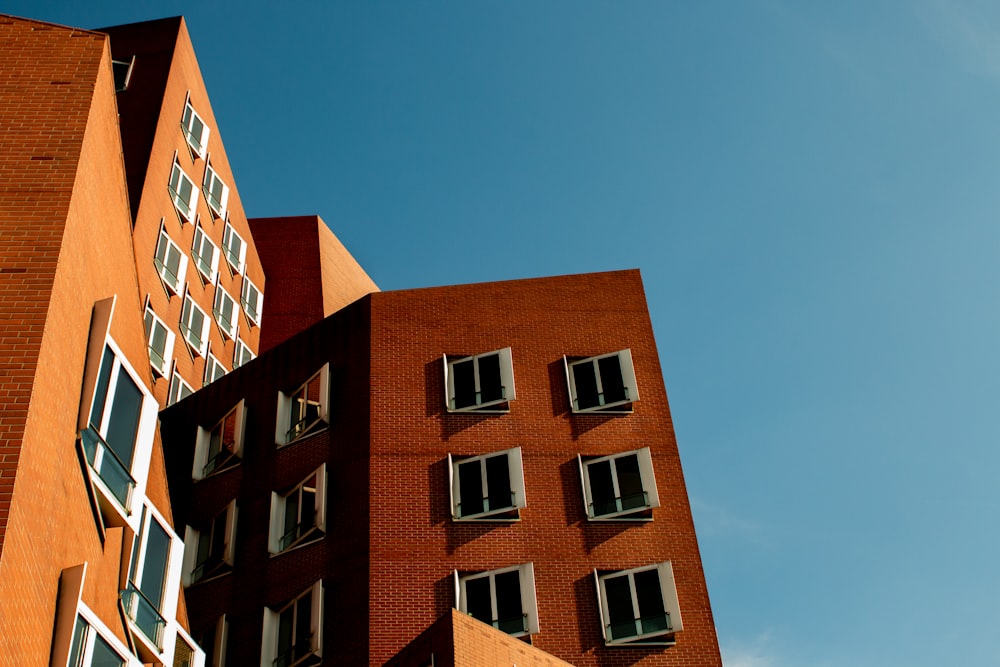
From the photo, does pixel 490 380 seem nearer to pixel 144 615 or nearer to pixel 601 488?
pixel 601 488

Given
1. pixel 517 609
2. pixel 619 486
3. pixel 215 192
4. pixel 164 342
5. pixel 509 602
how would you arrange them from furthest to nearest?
pixel 215 192 < pixel 164 342 < pixel 619 486 < pixel 509 602 < pixel 517 609

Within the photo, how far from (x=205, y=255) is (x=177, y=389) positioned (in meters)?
7.45

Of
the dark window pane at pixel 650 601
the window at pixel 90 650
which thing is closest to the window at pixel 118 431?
the window at pixel 90 650

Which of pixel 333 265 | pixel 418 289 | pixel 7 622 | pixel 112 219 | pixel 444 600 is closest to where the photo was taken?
pixel 7 622

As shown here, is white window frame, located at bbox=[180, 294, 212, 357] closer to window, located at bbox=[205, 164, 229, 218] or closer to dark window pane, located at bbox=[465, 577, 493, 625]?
window, located at bbox=[205, 164, 229, 218]

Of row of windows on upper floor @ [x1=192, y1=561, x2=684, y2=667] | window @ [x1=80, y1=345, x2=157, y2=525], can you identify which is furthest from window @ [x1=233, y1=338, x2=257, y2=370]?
window @ [x1=80, y1=345, x2=157, y2=525]

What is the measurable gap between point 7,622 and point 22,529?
103 cm

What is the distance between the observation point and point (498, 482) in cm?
2898

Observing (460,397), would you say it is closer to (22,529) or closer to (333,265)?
(22,529)

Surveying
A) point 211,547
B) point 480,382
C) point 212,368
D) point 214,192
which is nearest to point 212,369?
point 212,368

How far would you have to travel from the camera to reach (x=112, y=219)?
58.1ft

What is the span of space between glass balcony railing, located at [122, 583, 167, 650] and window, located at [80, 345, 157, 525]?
4.95 ft

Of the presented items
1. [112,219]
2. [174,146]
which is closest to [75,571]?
[112,219]

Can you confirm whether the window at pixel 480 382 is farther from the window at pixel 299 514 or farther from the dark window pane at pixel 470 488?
the window at pixel 299 514
